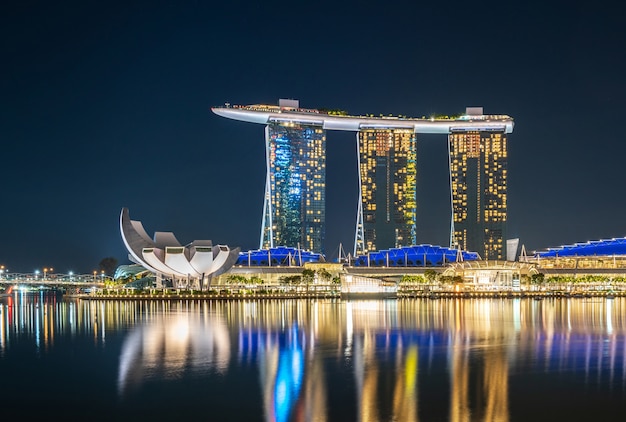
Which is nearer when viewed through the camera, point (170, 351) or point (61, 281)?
point (170, 351)

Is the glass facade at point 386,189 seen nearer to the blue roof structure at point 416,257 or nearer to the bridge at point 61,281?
the blue roof structure at point 416,257

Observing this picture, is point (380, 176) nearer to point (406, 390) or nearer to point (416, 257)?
point (416, 257)

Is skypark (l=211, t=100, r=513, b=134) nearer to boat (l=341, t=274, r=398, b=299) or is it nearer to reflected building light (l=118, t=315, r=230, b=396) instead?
boat (l=341, t=274, r=398, b=299)

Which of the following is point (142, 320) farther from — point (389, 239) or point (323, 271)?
point (389, 239)

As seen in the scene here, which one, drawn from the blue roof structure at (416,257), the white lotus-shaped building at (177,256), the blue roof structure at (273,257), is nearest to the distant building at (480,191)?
the blue roof structure at (416,257)

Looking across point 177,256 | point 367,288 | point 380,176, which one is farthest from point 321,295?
point 380,176

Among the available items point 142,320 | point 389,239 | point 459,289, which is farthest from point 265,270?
point 142,320

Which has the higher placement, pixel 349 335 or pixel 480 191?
pixel 480 191
